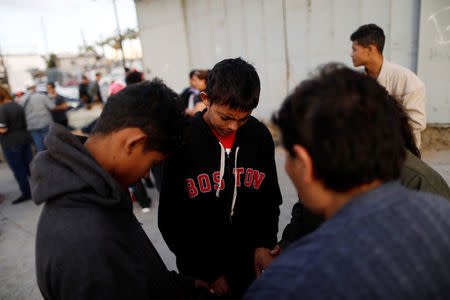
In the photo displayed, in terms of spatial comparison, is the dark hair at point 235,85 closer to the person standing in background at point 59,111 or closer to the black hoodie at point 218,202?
the black hoodie at point 218,202

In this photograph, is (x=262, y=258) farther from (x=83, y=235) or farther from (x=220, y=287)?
(x=83, y=235)

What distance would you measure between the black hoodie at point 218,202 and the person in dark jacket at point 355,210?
31.7 inches

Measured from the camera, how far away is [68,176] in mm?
872

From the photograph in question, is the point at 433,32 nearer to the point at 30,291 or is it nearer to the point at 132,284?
the point at 132,284

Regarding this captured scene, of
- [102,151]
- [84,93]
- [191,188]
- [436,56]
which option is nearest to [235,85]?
[191,188]

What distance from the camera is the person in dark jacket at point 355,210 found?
1.87ft

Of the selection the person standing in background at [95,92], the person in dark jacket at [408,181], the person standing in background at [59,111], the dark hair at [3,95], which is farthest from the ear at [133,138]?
the person standing in background at [95,92]

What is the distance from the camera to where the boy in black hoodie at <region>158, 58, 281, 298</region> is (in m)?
1.50

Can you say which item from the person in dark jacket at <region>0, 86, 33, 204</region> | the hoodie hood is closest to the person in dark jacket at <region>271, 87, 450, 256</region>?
the hoodie hood

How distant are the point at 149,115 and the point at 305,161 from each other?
23.4 inches

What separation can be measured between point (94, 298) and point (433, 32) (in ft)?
16.9

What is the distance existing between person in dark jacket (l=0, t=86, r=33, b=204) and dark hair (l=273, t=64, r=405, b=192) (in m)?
5.35

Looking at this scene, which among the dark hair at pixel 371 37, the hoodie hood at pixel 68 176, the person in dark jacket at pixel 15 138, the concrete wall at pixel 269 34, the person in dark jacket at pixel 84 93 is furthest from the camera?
the person in dark jacket at pixel 84 93

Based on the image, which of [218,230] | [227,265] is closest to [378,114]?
[218,230]
